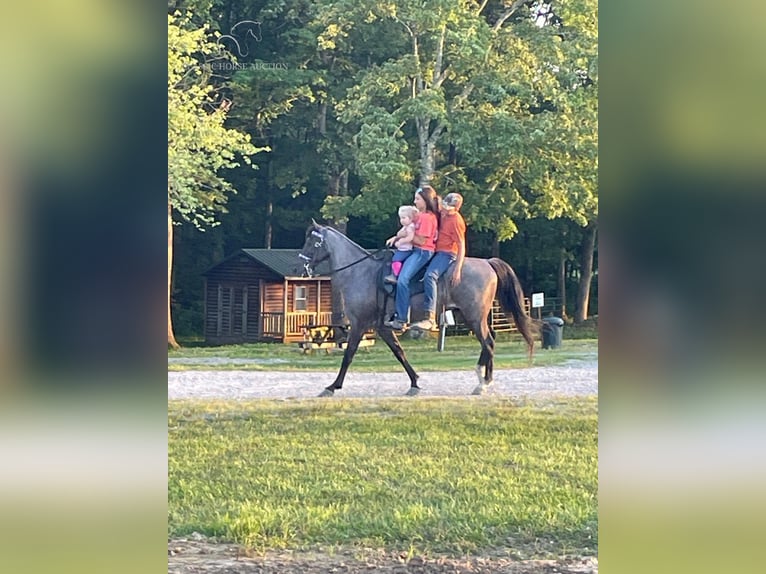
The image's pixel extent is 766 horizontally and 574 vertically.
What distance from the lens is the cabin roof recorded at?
6801 mm

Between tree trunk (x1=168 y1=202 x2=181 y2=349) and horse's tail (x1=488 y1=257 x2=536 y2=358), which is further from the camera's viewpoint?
horse's tail (x1=488 y1=257 x2=536 y2=358)

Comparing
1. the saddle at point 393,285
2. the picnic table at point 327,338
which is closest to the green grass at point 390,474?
the picnic table at point 327,338

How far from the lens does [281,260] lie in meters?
6.83

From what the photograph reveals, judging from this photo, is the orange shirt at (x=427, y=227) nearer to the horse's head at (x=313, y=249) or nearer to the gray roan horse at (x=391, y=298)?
the gray roan horse at (x=391, y=298)

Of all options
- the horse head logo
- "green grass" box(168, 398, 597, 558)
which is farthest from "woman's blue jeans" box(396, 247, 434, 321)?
the horse head logo

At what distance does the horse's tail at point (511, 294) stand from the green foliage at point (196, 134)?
6.74 feet

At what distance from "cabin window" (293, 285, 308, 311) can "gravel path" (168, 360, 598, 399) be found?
49cm

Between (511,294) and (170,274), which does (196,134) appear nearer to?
(170,274)

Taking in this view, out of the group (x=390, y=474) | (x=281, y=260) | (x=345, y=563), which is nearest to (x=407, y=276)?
(x=281, y=260)

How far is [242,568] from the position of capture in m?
6.18

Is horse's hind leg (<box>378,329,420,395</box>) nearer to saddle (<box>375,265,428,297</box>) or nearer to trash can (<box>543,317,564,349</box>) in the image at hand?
saddle (<box>375,265,428,297</box>)

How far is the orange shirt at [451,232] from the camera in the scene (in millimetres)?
6715
